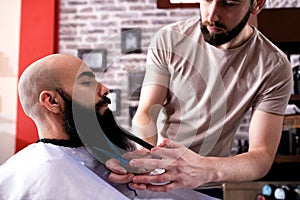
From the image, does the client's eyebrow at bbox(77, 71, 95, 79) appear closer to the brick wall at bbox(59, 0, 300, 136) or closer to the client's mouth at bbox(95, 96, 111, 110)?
the client's mouth at bbox(95, 96, 111, 110)

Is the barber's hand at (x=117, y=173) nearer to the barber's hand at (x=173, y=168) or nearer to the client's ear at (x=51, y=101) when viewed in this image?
the barber's hand at (x=173, y=168)

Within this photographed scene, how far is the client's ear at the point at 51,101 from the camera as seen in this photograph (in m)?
0.99

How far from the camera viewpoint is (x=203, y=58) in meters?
1.35

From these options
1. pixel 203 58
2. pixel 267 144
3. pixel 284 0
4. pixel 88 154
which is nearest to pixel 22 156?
pixel 88 154

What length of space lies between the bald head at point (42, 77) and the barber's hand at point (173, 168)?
0.88 feet

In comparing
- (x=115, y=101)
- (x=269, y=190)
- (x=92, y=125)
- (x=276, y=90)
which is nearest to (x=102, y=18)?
(x=269, y=190)

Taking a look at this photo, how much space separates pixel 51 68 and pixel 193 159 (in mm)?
408

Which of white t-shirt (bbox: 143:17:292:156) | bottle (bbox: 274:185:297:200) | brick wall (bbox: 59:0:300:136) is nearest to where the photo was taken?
white t-shirt (bbox: 143:17:292:156)

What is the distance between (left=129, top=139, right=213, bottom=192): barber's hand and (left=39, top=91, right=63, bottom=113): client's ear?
0.23m

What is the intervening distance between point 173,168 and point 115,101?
0.77 feet

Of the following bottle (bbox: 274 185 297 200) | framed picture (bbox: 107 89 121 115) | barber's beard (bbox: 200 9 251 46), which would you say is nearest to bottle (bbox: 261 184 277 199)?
bottle (bbox: 274 185 297 200)

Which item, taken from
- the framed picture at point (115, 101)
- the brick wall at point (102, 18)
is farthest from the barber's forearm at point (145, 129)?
the brick wall at point (102, 18)

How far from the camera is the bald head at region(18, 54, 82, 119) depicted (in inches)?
38.7

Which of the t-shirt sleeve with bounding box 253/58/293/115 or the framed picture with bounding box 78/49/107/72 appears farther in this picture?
the t-shirt sleeve with bounding box 253/58/293/115
